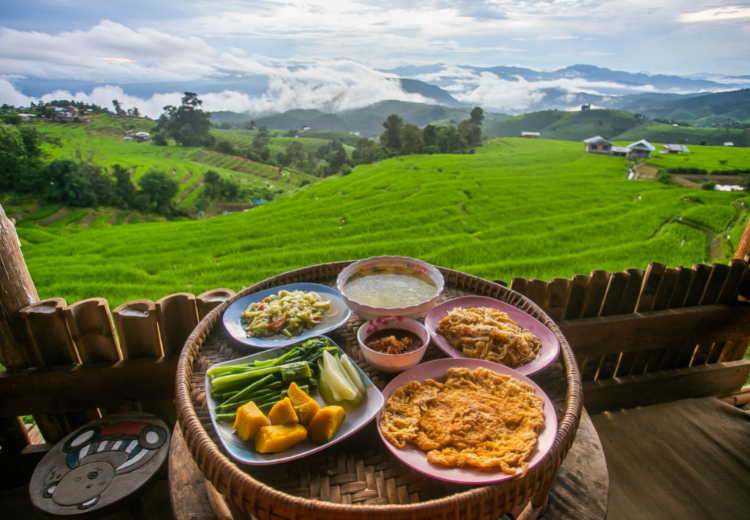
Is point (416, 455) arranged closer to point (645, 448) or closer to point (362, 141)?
point (645, 448)

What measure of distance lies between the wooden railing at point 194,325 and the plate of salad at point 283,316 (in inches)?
23.9

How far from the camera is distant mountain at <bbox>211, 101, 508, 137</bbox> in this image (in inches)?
452

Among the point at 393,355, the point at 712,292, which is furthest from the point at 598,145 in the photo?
the point at 393,355

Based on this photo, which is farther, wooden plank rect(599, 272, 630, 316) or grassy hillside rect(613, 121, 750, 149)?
grassy hillside rect(613, 121, 750, 149)

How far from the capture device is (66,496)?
7.59 feet

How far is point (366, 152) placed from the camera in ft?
38.5

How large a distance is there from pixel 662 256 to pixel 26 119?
387 inches

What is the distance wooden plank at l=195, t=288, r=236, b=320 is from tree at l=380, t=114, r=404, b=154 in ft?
31.3

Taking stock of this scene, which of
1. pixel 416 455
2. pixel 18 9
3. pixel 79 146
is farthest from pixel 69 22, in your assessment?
pixel 416 455

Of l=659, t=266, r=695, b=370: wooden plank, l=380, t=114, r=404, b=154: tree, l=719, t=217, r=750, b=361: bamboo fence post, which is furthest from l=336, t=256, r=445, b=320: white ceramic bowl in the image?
l=380, t=114, r=404, b=154: tree

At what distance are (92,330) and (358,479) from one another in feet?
7.90

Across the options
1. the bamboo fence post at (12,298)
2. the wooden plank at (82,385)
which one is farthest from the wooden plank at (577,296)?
the bamboo fence post at (12,298)

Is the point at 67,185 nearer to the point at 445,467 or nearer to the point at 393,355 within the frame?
the point at 393,355

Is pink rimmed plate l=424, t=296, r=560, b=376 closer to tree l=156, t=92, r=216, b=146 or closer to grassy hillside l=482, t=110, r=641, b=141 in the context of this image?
grassy hillside l=482, t=110, r=641, b=141
